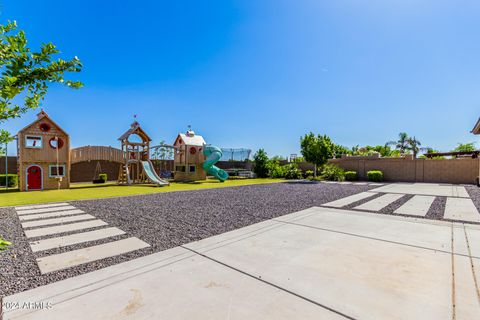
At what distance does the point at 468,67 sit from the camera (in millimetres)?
10633

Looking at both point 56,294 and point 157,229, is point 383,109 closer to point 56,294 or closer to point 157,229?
point 157,229

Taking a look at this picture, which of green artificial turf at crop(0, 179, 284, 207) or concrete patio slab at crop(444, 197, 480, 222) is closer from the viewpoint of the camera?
concrete patio slab at crop(444, 197, 480, 222)

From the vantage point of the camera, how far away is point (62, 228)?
515 cm

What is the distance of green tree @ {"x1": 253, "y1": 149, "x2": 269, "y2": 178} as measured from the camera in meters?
25.6

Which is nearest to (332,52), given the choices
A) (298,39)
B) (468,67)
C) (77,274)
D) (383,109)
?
(298,39)

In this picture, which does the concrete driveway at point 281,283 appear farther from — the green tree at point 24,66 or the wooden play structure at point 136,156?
the wooden play structure at point 136,156

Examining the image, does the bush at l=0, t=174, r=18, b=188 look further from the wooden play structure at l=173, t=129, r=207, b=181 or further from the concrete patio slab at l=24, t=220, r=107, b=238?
the concrete patio slab at l=24, t=220, r=107, b=238

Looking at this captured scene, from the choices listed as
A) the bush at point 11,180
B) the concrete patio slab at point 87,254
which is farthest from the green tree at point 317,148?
the bush at point 11,180

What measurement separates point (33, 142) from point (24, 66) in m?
15.2

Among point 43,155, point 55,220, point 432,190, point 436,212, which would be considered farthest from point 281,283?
point 43,155

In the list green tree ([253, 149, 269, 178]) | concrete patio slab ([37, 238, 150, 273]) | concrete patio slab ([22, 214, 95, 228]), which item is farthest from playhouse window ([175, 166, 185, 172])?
concrete patio slab ([37, 238, 150, 273])

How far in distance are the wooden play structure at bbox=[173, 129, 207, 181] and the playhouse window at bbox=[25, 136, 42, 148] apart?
32.4ft

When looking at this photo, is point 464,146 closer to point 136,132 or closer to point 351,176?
point 351,176

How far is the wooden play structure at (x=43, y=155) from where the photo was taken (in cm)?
1308
